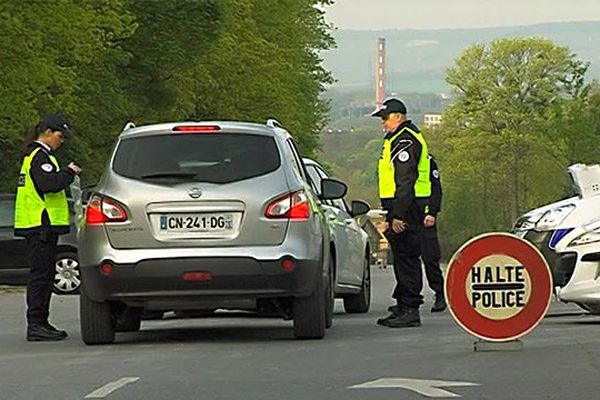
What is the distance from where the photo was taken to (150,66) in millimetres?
52625

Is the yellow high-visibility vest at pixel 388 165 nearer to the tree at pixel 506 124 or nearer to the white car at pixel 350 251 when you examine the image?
the white car at pixel 350 251

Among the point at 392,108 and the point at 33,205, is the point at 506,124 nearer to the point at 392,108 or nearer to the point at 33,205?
the point at 392,108

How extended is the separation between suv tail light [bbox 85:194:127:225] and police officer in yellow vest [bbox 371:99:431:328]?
2.73m

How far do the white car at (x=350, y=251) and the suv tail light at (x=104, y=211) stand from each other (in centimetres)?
438

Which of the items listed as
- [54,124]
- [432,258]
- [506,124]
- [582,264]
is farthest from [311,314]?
[506,124]

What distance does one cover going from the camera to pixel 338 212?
1883 centimetres

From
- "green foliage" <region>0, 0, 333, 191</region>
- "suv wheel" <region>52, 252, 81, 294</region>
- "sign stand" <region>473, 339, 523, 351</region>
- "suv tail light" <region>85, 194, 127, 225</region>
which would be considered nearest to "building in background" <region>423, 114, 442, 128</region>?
"green foliage" <region>0, 0, 333, 191</region>

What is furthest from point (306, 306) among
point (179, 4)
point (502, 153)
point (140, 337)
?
point (502, 153)

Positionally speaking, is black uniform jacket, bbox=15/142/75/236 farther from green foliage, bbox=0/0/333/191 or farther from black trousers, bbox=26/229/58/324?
green foliage, bbox=0/0/333/191

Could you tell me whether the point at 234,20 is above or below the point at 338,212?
above

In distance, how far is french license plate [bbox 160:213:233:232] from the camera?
540 inches

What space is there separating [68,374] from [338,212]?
7.34 meters

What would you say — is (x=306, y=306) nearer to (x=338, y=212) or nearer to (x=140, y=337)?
(x=140, y=337)

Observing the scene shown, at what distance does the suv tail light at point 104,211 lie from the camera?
1377cm
